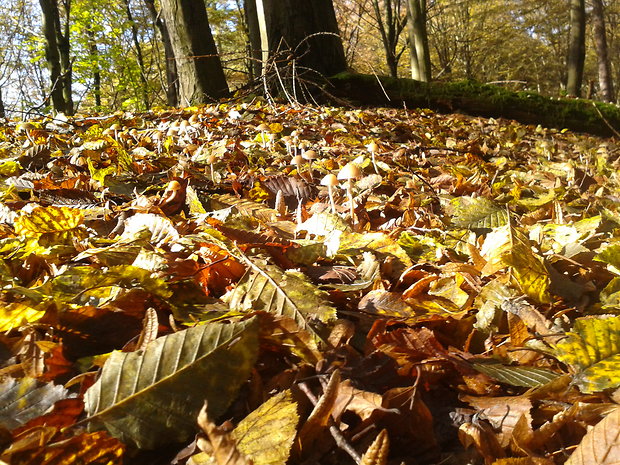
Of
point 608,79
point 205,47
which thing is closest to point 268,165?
point 205,47

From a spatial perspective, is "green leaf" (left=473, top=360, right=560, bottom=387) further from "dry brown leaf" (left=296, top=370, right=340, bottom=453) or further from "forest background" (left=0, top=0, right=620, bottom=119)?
"forest background" (left=0, top=0, right=620, bottom=119)

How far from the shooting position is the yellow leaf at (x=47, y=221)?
1.44 meters

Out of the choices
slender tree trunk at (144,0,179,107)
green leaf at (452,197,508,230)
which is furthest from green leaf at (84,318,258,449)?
slender tree trunk at (144,0,179,107)

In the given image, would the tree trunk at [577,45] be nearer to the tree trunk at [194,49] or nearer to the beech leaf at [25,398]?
the tree trunk at [194,49]

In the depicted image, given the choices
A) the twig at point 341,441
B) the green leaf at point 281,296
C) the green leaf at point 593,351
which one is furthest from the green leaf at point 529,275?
the twig at point 341,441

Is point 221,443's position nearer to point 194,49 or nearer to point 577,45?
point 194,49

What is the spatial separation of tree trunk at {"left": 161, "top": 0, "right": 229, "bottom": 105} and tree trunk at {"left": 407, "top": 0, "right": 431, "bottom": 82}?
254 inches

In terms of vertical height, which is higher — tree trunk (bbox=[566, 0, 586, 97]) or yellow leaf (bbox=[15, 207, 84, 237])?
tree trunk (bbox=[566, 0, 586, 97])

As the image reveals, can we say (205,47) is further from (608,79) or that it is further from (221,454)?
(608,79)

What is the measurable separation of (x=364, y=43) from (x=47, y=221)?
998 inches

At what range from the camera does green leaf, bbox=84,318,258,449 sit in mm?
710

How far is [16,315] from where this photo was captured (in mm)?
972

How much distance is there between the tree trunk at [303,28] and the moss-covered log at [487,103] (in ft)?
2.27

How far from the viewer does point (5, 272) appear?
1254 mm
